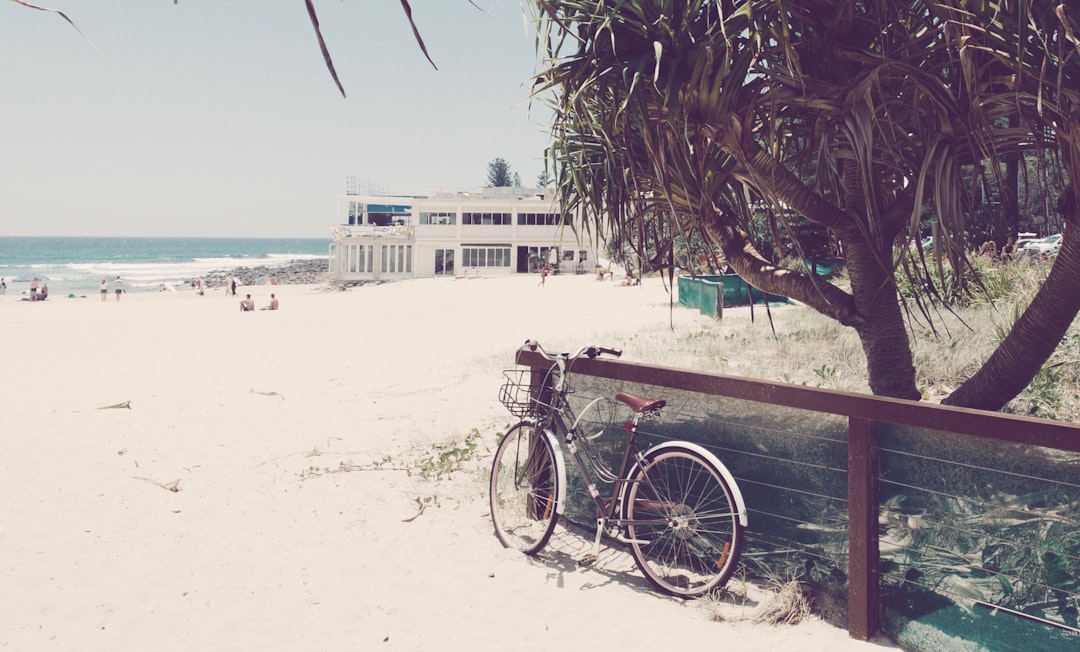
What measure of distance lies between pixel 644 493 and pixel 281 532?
98.2 inches

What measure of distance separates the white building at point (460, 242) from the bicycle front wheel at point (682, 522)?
4526 cm

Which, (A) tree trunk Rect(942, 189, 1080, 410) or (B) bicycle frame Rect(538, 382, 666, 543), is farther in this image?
(A) tree trunk Rect(942, 189, 1080, 410)

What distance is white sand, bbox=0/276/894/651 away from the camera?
3727 mm

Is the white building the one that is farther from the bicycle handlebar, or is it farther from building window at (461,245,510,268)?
the bicycle handlebar

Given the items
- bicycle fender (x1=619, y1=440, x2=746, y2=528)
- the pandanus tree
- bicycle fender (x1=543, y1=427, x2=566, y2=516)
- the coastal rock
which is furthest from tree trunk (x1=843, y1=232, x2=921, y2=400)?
the coastal rock

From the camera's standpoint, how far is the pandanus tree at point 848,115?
13.7 feet

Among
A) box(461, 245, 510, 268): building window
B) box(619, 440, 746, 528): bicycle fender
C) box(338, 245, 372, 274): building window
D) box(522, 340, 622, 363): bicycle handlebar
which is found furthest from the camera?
box(338, 245, 372, 274): building window

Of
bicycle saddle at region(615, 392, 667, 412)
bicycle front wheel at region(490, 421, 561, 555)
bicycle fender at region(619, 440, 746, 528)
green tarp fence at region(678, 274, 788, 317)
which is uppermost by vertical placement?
green tarp fence at region(678, 274, 788, 317)

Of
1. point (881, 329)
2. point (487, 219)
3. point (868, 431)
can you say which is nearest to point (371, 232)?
point (487, 219)

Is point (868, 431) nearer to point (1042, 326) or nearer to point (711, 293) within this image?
point (1042, 326)

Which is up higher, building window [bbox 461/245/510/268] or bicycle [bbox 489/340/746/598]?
building window [bbox 461/245/510/268]

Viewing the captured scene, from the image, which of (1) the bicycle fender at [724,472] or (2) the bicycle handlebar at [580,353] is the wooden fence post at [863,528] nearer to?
(1) the bicycle fender at [724,472]

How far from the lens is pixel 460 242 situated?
50594 mm

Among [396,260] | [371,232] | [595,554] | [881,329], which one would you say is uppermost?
[371,232]
